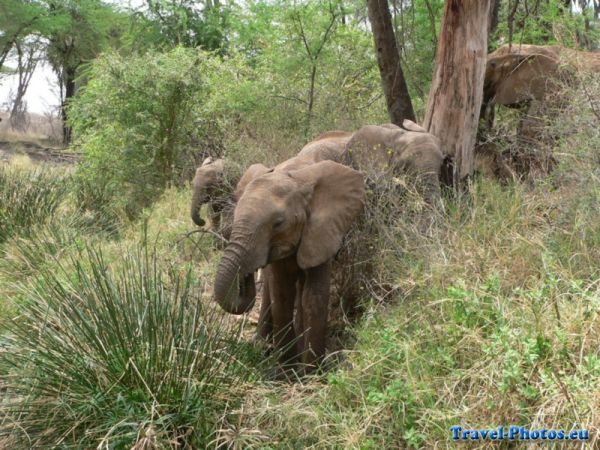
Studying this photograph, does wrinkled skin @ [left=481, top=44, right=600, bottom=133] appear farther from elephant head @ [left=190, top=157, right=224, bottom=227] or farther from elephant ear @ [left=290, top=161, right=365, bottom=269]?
elephant ear @ [left=290, top=161, right=365, bottom=269]

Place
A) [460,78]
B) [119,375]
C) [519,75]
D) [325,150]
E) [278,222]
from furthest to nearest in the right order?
[519,75] → [460,78] → [325,150] → [278,222] → [119,375]

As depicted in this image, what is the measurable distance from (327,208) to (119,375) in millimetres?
2594

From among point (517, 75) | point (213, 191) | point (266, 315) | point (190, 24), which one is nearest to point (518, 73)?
point (517, 75)

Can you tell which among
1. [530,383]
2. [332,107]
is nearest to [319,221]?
[530,383]

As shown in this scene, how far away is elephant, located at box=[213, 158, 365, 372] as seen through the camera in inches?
208

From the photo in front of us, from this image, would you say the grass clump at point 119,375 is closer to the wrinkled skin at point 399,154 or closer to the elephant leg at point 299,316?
the elephant leg at point 299,316

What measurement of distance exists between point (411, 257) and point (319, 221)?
838 mm

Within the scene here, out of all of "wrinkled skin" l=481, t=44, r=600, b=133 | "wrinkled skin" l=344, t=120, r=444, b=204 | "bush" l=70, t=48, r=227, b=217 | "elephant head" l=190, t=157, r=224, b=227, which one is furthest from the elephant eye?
"bush" l=70, t=48, r=227, b=217

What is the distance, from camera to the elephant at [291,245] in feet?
17.3

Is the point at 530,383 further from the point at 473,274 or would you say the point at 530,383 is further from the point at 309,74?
the point at 309,74

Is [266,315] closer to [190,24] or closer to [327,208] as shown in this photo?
[327,208]

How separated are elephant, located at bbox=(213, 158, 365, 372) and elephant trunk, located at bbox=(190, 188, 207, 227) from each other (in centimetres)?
241

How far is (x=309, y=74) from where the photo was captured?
12.1m

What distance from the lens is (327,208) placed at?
601 centimetres
